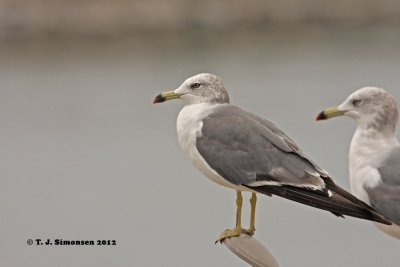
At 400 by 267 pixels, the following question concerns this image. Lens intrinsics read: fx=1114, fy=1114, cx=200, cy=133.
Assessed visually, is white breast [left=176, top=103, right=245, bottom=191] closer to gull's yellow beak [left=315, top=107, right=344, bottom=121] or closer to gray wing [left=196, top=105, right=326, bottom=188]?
gray wing [left=196, top=105, right=326, bottom=188]

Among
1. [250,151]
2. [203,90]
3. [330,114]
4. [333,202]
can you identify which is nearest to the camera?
[333,202]

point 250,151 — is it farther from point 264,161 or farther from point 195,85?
point 195,85

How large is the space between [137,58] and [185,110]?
12739mm

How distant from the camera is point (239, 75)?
1344cm

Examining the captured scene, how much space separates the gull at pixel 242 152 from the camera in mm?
3041

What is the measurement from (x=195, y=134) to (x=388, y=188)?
0.61m

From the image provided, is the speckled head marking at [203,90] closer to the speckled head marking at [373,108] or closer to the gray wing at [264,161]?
the gray wing at [264,161]

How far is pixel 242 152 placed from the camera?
321 centimetres

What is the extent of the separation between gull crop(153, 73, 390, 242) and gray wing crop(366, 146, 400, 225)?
0.04m

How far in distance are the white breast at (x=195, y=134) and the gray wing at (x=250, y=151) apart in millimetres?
16

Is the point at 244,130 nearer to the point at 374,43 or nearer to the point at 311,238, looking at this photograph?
the point at 311,238

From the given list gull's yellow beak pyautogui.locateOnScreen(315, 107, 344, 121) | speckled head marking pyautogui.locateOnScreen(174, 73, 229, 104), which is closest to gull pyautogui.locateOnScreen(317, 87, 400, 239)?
gull's yellow beak pyautogui.locateOnScreen(315, 107, 344, 121)

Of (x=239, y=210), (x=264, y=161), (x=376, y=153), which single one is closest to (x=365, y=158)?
(x=376, y=153)

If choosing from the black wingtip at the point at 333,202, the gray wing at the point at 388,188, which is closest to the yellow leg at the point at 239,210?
the black wingtip at the point at 333,202
